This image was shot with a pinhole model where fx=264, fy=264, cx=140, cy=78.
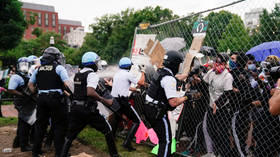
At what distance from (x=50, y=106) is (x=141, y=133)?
227 centimetres

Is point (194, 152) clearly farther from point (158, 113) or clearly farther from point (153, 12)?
point (153, 12)

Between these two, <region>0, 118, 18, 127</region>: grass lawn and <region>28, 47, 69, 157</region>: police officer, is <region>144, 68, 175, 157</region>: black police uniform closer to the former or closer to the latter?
<region>28, 47, 69, 157</region>: police officer

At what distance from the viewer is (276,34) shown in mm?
3574

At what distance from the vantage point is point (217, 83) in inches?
185

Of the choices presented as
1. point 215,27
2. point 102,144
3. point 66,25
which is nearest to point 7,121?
point 102,144

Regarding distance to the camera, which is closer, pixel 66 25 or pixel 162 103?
pixel 162 103

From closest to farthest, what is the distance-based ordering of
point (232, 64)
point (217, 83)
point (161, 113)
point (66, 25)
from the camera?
point (161, 113) < point (232, 64) < point (217, 83) < point (66, 25)

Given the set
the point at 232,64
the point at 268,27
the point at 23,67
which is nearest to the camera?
the point at 268,27

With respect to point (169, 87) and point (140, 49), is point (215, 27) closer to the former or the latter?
point (169, 87)

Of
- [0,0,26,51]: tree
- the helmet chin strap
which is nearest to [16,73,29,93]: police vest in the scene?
the helmet chin strap

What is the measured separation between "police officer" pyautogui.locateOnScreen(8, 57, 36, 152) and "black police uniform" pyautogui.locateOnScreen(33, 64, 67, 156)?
Answer: 2.67 feet

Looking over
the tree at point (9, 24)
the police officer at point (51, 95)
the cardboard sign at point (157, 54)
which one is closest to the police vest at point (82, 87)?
the police officer at point (51, 95)

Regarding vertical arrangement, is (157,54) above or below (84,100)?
above

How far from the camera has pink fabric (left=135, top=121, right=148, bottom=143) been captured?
6.09 metres
